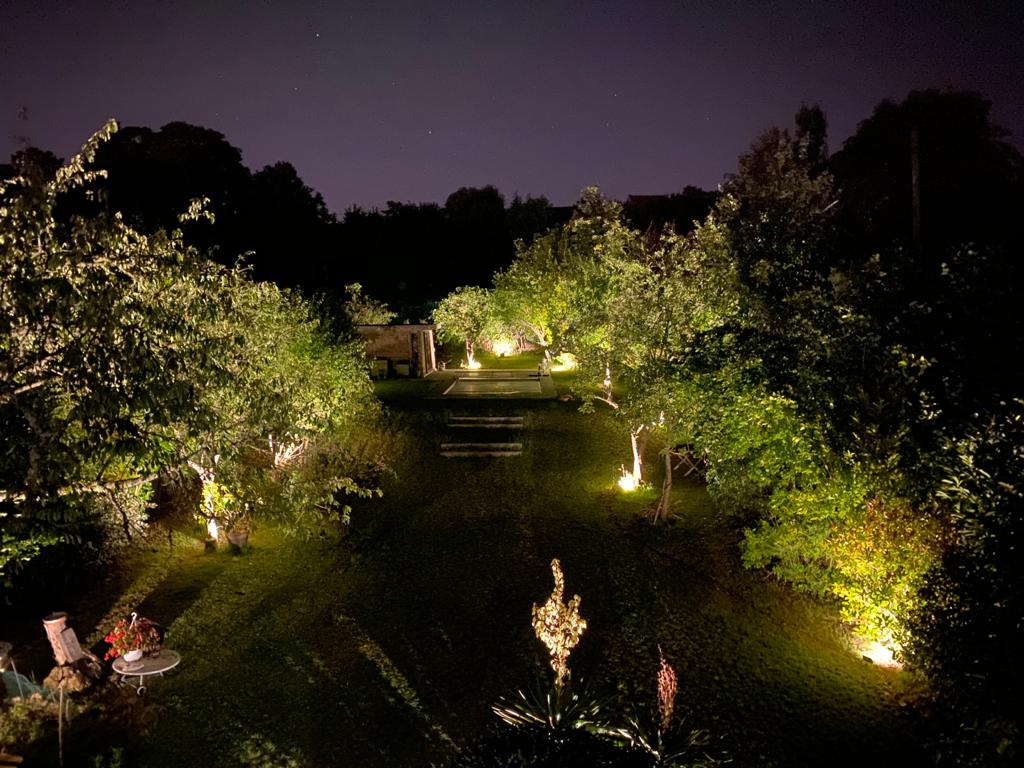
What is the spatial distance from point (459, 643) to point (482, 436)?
11.6m

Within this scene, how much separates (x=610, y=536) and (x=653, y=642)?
4.32m

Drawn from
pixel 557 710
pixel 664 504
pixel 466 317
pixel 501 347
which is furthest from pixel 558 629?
pixel 501 347

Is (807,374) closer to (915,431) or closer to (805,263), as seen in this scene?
(915,431)

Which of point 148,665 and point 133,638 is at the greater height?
point 133,638

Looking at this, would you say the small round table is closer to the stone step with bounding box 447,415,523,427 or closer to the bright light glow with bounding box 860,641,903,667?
the bright light glow with bounding box 860,641,903,667

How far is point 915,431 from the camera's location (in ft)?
28.3

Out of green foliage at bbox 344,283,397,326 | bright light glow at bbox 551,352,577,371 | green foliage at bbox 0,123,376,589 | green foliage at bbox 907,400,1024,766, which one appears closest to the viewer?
green foliage at bbox 0,123,376,589

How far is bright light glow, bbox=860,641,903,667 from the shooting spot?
965cm

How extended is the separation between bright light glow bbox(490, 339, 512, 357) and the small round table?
102ft

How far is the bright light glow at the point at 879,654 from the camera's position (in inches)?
380

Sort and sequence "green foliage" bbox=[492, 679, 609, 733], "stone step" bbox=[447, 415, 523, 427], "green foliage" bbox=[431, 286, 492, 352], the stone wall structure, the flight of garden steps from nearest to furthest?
"green foliage" bbox=[492, 679, 609, 733]
the flight of garden steps
"stone step" bbox=[447, 415, 523, 427]
the stone wall structure
"green foliage" bbox=[431, 286, 492, 352]

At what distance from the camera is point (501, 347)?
4109cm

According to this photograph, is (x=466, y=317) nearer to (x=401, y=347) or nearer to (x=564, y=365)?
(x=401, y=347)

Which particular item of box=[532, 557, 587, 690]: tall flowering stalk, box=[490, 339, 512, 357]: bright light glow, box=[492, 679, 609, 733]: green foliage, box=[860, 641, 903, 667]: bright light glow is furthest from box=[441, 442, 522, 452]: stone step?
box=[490, 339, 512, 357]: bright light glow
